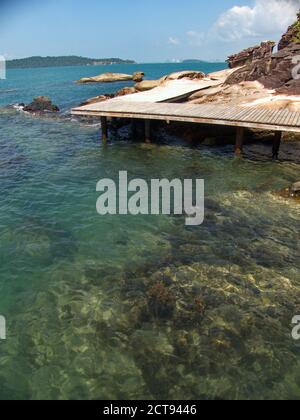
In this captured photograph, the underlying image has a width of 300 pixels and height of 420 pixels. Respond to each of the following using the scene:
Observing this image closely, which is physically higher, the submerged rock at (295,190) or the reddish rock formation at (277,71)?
the reddish rock formation at (277,71)

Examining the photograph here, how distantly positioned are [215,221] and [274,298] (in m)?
4.12

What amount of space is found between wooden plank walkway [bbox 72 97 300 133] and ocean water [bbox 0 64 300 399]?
8.37ft

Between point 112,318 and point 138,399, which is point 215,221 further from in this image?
point 138,399

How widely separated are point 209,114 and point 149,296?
41.6ft

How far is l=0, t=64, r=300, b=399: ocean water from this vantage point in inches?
258

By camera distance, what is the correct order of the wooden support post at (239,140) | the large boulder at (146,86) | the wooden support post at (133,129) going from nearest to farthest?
the wooden support post at (239,140) < the wooden support post at (133,129) < the large boulder at (146,86)

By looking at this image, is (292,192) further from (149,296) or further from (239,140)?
(149,296)

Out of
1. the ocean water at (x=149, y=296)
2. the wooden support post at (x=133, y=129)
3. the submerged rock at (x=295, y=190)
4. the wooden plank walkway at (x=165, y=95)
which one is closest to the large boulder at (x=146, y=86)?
the wooden plank walkway at (x=165, y=95)

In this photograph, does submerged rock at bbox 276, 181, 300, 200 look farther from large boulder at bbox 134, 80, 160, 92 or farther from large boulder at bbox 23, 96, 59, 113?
large boulder at bbox 23, 96, 59, 113

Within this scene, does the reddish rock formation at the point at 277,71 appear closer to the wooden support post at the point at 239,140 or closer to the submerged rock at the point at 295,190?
the wooden support post at the point at 239,140

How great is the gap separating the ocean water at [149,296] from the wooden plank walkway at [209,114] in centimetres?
255

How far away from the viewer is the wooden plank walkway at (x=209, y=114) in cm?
1642

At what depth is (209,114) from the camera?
723 inches

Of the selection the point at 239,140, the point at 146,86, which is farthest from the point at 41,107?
the point at 239,140
